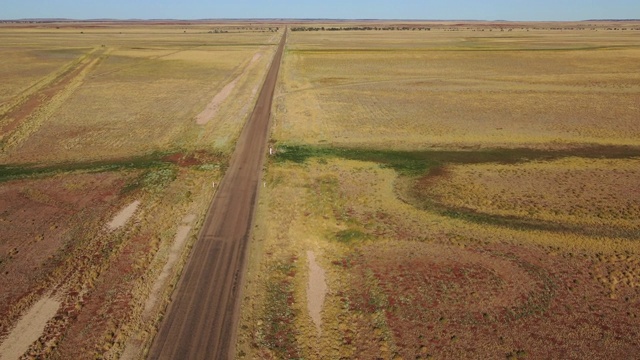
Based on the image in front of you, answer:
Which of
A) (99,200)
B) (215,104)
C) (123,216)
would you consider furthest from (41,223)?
(215,104)

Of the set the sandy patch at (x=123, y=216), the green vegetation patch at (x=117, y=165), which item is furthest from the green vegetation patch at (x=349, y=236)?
the green vegetation patch at (x=117, y=165)

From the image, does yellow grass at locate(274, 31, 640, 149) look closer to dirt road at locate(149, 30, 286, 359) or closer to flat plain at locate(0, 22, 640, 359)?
flat plain at locate(0, 22, 640, 359)

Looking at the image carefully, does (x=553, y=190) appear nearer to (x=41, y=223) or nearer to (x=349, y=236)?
(x=349, y=236)

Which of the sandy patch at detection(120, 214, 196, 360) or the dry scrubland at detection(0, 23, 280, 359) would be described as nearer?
the sandy patch at detection(120, 214, 196, 360)

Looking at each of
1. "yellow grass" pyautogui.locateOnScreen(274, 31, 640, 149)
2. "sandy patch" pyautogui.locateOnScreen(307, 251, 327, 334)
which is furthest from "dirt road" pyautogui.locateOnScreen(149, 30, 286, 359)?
"yellow grass" pyautogui.locateOnScreen(274, 31, 640, 149)

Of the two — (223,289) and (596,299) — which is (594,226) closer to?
(596,299)

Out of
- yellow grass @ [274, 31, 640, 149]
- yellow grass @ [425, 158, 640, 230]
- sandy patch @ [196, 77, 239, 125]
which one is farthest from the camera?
sandy patch @ [196, 77, 239, 125]

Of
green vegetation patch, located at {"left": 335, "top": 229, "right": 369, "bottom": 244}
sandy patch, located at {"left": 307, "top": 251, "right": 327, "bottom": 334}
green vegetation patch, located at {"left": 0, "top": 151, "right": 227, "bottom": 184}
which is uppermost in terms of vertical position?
green vegetation patch, located at {"left": 0, "top": 151, "right": 227, "bottom": 184}
